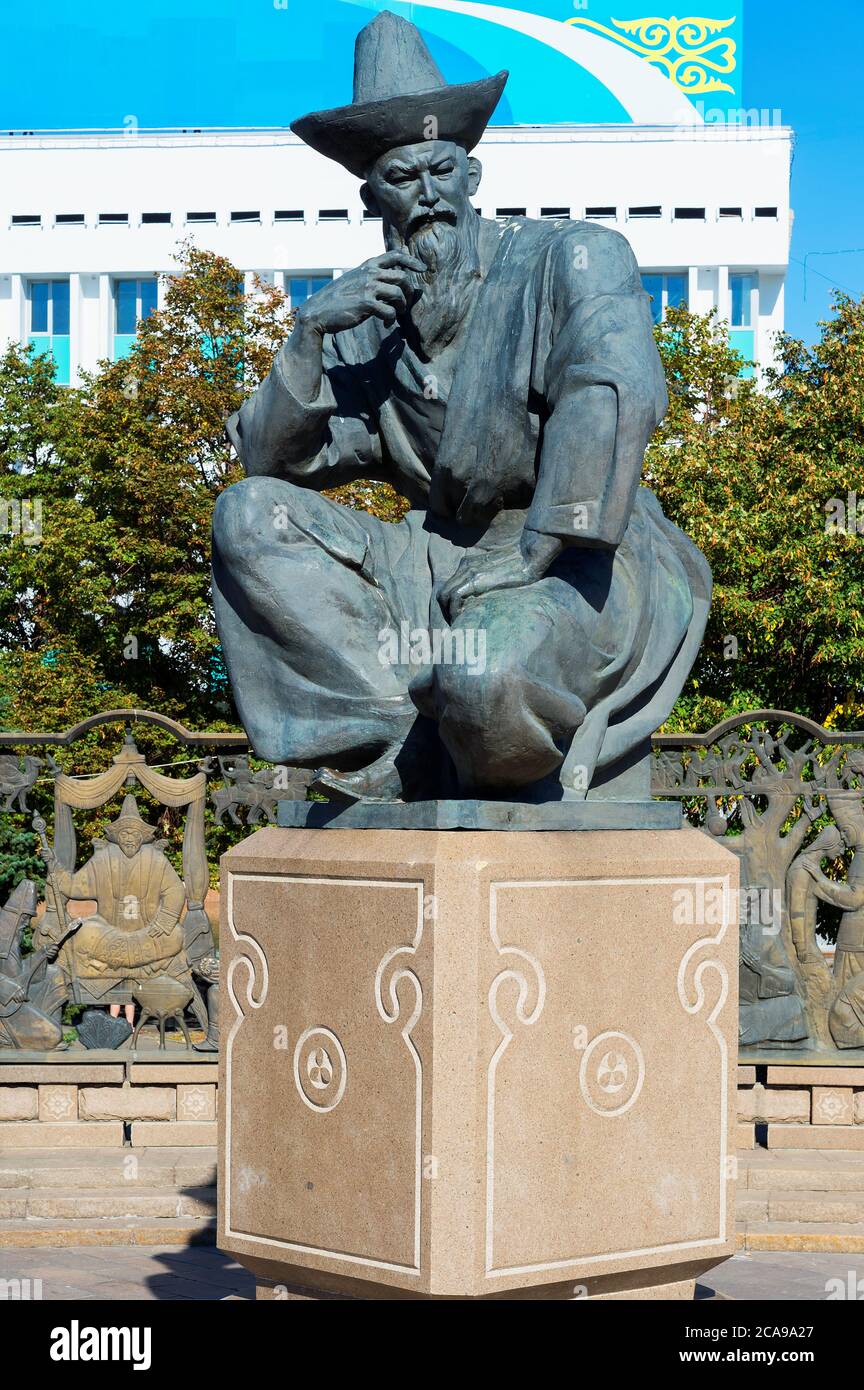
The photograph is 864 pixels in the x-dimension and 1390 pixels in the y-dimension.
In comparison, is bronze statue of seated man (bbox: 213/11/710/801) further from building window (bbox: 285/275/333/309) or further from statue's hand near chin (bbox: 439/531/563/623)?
building window (bbox: 285/275/333/309)

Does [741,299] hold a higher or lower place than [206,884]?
higher

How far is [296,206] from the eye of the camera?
36531mm

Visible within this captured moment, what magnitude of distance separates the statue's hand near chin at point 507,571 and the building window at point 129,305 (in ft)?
116

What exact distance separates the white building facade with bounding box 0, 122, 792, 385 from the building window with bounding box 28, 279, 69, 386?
18 cm


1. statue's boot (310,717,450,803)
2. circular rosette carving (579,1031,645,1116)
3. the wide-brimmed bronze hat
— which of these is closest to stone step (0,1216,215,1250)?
statue's boot (310,717,450,803)

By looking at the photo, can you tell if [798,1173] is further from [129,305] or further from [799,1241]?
[129,305]

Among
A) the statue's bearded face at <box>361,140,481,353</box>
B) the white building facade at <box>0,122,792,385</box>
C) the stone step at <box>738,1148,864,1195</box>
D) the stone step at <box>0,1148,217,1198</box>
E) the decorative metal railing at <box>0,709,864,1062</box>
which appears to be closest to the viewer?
the statue's bearded face at <box>361,140,481,353</box>

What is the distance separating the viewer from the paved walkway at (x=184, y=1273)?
19.1 feet

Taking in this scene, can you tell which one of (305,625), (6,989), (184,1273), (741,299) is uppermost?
(741,299)

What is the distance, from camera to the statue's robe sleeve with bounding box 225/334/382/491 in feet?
14.5

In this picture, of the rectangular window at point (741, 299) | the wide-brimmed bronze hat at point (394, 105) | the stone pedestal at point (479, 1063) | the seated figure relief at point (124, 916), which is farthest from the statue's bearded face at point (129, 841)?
the rectangular window at point (741, 299)

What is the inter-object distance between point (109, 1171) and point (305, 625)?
4.37 meters

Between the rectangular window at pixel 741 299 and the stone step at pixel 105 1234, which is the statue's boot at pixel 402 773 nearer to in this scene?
the stone step at pixel 105 1234

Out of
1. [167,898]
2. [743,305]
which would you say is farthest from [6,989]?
[743,305]
